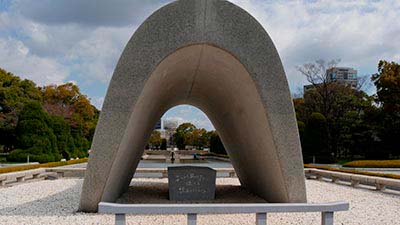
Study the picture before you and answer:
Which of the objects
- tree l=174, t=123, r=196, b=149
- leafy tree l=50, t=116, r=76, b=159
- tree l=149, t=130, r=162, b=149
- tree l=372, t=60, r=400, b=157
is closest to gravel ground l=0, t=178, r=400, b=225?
leafy tree l=50, t=116, r=76, b=159

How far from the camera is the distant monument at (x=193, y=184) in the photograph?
30.4ft

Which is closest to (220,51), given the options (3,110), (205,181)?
(205,181)

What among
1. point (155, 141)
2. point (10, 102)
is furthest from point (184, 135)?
point (10, 102)

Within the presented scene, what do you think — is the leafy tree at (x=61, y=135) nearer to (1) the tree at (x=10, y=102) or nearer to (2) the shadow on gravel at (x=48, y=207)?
(1) the tree at (x=10, y=102)

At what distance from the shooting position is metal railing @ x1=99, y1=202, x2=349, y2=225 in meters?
4.85

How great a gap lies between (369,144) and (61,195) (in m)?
29.0

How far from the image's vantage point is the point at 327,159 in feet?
Answer: 93.9

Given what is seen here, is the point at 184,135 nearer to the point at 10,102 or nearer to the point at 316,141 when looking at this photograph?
the point at 10,102

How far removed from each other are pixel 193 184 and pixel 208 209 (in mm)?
4260

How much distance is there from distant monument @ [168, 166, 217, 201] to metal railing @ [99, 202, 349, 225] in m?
4.09

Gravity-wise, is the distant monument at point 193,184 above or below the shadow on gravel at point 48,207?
above

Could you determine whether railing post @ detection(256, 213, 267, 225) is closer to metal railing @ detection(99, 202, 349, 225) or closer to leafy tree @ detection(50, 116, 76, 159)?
metal railing @ detection(99, 202, 349, 225)

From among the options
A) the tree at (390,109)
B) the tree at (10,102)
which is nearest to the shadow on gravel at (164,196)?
the tree at (390,109)

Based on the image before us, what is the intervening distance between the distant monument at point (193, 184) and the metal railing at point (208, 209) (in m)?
4.09
